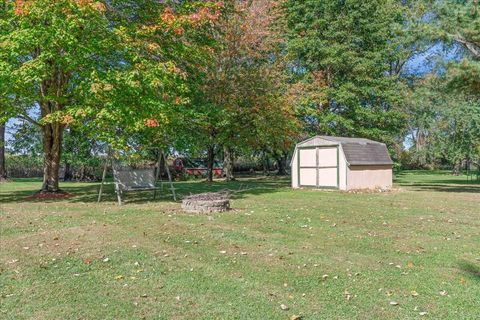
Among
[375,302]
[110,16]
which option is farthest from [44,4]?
[375,302]

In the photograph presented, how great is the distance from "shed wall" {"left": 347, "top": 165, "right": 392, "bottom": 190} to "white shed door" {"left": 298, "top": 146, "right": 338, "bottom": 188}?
0.66 metres

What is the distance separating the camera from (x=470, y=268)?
5121 mm

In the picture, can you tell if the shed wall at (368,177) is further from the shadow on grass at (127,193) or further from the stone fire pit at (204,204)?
the stone fire pit at (204,204)

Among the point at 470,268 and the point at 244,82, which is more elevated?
the point at 244,82

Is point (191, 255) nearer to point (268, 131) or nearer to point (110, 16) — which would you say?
point (110, 16)

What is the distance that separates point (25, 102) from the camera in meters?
12.6

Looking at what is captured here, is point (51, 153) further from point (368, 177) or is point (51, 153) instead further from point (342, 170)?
point (368, 177)

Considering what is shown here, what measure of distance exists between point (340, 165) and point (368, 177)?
1.57 metres

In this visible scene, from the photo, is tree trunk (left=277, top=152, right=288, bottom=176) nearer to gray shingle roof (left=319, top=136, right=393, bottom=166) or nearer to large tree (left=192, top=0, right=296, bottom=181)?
large tree (left=192, top=0, right=296, bottom=181)

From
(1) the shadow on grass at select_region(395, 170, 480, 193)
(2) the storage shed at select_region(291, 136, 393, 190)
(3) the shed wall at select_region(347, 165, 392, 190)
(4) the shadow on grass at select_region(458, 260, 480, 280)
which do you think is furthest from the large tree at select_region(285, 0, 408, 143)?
(4) the shadow on grass at select_region(458, 260, 480, 280)

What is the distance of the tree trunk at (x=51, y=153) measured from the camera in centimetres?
1361

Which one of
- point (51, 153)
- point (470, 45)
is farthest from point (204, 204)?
point (470, 45)

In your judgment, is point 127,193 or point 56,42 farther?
point 127,193

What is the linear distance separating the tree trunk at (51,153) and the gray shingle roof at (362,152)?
34.6ft
